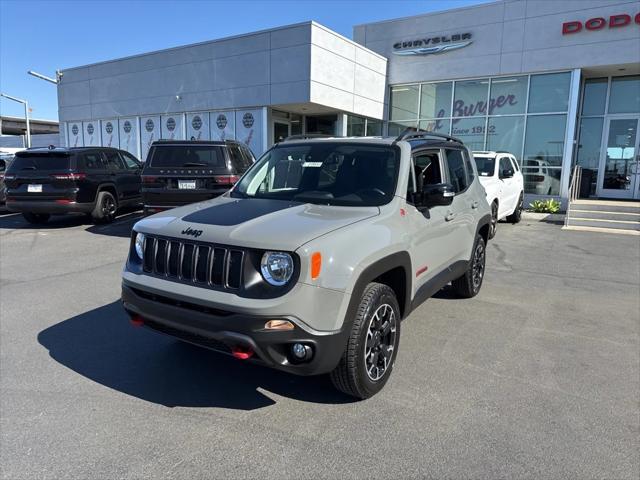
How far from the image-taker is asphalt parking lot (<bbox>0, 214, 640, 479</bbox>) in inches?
106

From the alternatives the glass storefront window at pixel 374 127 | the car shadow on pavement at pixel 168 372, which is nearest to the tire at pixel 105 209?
the car shadow on pavement at pixel 168 372

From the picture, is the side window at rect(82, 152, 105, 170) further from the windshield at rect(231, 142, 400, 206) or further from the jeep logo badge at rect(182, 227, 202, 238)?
the jeep logo badge at rect(182, 227, 202, 238)

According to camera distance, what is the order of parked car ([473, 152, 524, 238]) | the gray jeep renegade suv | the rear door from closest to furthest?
1. the gray jeep renegade suv
2. the rear door
3. parked car ([473, 152, 524, 238])

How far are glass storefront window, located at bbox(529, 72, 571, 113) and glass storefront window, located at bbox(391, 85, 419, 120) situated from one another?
4.33 m

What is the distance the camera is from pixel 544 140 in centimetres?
1631

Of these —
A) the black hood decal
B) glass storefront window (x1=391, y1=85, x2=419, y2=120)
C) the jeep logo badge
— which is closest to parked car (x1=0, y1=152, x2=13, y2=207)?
the black hood decal

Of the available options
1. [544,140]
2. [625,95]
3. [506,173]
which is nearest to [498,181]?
[506,173]

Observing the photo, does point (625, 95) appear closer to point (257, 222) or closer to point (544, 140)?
point (544, 140)

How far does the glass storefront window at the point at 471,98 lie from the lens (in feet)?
56.7

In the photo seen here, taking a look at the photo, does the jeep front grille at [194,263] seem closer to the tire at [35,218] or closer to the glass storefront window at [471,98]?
the tire at [35,218]

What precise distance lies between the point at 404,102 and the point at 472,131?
10.2ft

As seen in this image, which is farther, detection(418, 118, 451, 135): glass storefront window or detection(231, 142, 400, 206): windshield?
detection(418, 118, 451, 135): glass storefront window

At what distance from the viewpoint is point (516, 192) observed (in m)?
12.7

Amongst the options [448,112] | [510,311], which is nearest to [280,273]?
[510,311]
